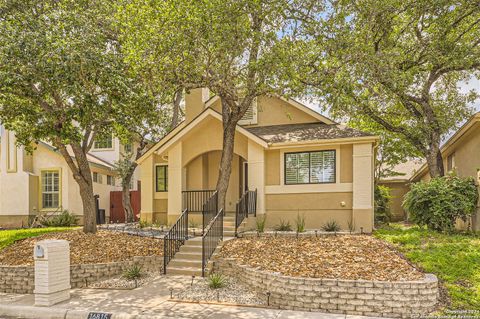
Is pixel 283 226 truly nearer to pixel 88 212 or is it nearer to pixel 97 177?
pixel 88 212

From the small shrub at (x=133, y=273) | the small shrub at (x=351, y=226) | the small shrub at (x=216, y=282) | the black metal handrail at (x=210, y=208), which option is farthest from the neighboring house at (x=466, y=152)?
the small shrub at (x=133, y=273)

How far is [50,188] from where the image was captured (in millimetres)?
19875

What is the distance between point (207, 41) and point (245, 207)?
5.88 m

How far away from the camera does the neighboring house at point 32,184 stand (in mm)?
19469

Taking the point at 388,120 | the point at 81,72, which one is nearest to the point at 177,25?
the point at 81,72

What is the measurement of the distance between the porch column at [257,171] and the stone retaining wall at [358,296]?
6.55 metres

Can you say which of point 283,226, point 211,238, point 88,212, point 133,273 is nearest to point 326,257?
point 211,238

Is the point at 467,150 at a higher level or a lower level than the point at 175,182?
higher

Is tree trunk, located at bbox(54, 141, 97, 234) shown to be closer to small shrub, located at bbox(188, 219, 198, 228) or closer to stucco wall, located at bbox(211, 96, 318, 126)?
small shrub, located at bbox(188, 219, 198, 228)

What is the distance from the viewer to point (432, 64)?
49.3 feet

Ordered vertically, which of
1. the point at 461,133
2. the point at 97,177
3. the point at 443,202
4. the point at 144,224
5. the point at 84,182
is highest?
the point at 461,133

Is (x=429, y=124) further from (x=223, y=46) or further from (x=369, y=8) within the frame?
(x=223, y=46)

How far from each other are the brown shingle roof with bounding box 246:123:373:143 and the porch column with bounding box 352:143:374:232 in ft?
2.24

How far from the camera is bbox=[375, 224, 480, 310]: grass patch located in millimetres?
7293
